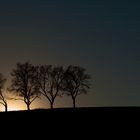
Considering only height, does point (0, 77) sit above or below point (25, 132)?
above

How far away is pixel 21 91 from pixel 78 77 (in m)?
12.4

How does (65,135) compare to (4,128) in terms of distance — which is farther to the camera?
(4,128)

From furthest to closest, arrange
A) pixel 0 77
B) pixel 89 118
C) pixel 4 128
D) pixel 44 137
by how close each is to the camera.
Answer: pixel 0 77, pixel 89 118, pixel 4 128, pixel 44 137

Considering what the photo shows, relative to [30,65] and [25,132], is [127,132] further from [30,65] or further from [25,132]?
[30,65]

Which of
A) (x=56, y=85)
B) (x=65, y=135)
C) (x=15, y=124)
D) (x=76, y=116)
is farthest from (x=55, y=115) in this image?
(x=56, y=85)

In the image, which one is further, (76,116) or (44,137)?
(76,116)

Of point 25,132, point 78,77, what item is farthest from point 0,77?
point 25,132

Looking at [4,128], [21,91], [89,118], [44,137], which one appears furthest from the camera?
[21,91]

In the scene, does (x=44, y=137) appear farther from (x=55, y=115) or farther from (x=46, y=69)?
(x=46, y=69)

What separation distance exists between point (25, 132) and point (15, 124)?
4.00 m

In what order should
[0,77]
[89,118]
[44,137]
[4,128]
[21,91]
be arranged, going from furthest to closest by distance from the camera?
A: [0,77] < [21,91] < [89,118] < [4,128] < [44,137]

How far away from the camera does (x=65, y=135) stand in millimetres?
36781

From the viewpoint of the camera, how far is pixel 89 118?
43656 millimetres

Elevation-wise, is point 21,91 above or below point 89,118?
above
